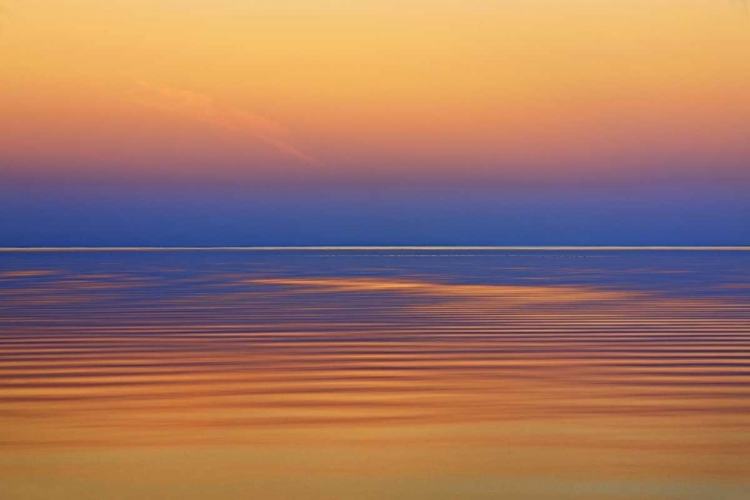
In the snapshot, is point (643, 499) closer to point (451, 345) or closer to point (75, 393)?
point (75, 393)

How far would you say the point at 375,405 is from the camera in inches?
394

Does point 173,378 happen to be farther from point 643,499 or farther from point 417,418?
point 643,499

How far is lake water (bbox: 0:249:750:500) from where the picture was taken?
7.10 meters

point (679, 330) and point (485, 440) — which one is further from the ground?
point (679, 330)

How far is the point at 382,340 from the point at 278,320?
3872mm

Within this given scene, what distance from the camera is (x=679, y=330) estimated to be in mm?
17234

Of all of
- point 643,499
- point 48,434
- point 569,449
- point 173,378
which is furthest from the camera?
point 173,378

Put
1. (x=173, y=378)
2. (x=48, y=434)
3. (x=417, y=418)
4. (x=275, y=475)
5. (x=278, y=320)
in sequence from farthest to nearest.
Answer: (x=278, y=320), (x=173, y=378), (x=417, y=418), (x=48, y=434), (x=275, y=475)

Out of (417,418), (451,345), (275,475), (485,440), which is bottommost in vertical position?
(275,475)

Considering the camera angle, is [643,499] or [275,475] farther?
[275,475]

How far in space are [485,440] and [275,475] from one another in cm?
178

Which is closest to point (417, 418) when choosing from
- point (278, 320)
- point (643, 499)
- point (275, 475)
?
point (275, 475)

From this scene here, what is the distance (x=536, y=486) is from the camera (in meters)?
6.90

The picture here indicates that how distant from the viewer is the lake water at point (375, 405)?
23.3 feet
